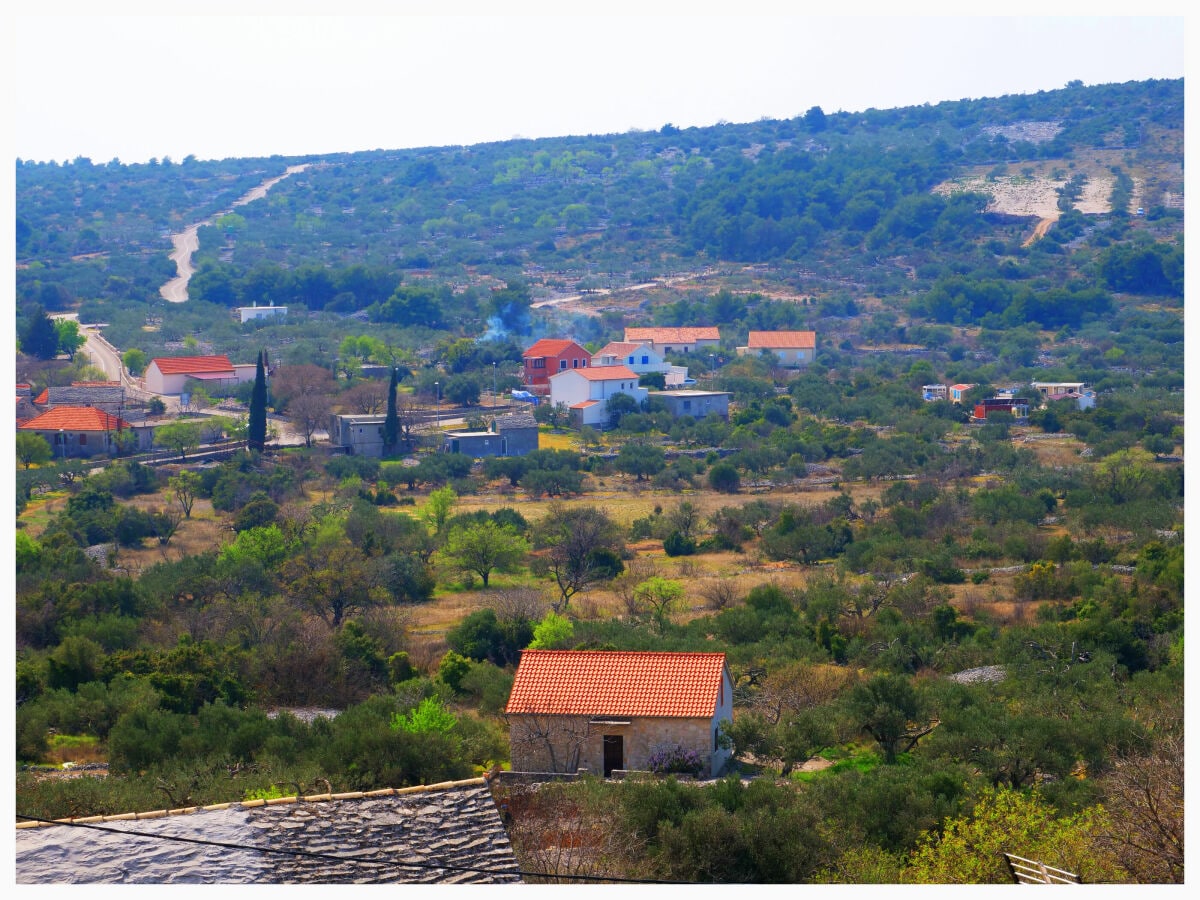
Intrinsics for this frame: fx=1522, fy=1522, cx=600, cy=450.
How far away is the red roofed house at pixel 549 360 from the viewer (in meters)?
60.4

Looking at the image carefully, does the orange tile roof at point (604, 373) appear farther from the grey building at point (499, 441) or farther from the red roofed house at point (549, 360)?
the grey building at point (499, 441)

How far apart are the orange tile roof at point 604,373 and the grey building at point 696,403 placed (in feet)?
4.42

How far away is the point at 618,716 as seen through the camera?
676 inches

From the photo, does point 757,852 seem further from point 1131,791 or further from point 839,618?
point 839,618

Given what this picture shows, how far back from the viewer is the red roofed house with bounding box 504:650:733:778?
17.1m

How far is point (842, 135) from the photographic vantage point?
13812 centimetres

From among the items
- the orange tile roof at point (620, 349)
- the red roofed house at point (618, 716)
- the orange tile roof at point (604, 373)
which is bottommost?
the red roofed house at point (618, 716)

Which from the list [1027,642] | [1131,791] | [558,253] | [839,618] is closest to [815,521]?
[839,618]

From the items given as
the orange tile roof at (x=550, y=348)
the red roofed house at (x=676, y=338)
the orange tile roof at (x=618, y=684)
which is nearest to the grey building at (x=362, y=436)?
the orange tile roof at (x=550, y=348)

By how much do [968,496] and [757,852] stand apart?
84.8ft

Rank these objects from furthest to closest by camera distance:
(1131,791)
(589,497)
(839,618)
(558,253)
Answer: (558,253) < (589,497) < (839,618) < (1131,791)

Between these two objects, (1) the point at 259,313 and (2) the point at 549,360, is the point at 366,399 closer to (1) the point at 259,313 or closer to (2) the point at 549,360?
(2) the point at 549,360

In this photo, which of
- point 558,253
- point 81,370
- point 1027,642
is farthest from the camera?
point 558,253

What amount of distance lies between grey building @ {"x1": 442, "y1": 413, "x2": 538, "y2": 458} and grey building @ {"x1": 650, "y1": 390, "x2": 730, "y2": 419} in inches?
339
